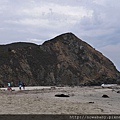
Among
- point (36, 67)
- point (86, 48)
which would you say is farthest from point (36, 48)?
point (86, 48)

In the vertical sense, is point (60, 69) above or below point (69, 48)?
below

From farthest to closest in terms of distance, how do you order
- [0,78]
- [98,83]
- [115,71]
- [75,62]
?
1. [115,71]
2. [75,62]
3. [98,83]
4. [0,78]

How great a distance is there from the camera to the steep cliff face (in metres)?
87.4

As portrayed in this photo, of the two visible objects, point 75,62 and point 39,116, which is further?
point 75,62

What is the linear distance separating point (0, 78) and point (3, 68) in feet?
17.5

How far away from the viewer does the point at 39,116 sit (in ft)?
36.9

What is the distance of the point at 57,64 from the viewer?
96.9 m

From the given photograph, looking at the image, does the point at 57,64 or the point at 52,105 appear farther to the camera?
the point at 57,64

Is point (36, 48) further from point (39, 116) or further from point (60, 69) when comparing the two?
point (39, 116)

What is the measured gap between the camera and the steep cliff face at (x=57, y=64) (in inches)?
3440

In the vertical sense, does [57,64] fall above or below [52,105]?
above

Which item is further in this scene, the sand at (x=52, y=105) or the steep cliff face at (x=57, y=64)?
the steep cliff face at (x=57, y=64)

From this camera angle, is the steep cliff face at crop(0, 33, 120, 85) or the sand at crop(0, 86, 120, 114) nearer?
the sand at crop(0, 86, 120, 114)

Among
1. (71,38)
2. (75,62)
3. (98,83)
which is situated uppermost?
(71,38)
